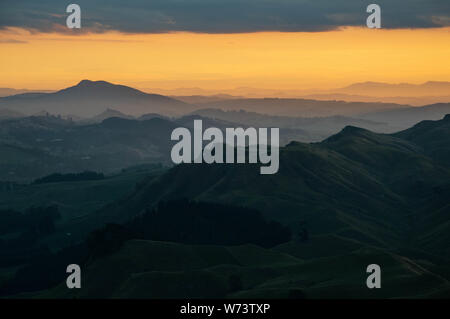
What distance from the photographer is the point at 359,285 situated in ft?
584

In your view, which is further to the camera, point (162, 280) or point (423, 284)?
point (162, 280)
